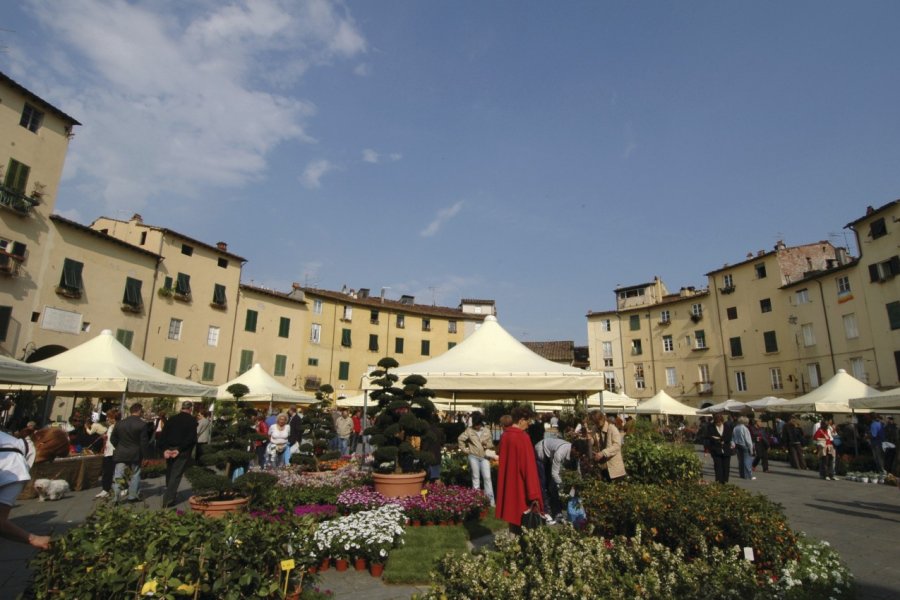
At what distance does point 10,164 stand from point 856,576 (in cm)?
2853

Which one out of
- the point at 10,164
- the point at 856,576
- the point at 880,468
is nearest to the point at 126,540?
the point at 856,576

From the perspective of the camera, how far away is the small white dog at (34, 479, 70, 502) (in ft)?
32.1

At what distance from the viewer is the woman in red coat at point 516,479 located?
5.89 metres

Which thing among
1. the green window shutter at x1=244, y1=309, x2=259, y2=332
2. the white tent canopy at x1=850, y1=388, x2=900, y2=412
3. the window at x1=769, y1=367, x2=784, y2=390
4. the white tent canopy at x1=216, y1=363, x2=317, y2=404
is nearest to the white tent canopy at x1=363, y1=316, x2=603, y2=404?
the white tent canopy at x1=216, y1=363, x2=317, y2=404

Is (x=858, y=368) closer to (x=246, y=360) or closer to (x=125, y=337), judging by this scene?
(x=246, y=360)

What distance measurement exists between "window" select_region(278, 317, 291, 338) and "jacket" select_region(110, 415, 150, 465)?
28685 mm

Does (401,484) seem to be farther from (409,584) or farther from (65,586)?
(65,586)

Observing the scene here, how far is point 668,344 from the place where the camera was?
44.9 meters

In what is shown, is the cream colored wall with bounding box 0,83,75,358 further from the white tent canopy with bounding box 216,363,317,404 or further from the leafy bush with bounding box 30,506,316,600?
the leafy bush with bounding box 30,506,316,600

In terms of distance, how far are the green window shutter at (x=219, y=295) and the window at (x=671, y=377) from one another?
119 ft

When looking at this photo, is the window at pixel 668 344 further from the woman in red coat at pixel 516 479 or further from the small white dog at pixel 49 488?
the small white dog at pixel 49 488

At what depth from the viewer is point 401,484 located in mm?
8570

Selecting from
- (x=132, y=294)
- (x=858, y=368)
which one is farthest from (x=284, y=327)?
(x=858, y=368)

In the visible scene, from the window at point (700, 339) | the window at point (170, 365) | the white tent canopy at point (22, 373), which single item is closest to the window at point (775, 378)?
the window at point (700, 339)
